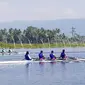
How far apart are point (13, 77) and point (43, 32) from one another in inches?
4874

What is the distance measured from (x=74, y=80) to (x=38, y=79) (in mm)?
3485

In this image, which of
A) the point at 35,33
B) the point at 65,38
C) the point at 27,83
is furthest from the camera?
the point at 65,38

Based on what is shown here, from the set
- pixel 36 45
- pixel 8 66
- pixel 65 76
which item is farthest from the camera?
pixel 36 45

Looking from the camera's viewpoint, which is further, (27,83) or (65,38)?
(65,38)

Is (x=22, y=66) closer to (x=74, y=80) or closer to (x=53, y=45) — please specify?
(x=74, y=80)

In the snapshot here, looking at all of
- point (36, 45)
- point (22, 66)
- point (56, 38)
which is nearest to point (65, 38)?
point (56, 38)

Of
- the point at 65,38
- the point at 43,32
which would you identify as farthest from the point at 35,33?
the point at 65,38

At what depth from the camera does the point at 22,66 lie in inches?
2112

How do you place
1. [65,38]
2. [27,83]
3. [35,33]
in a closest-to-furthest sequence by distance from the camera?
[27,83] < [35,33] < [65,38]

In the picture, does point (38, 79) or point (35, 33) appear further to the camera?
point (35, 33)

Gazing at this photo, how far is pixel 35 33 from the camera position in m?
165

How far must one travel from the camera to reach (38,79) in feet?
124

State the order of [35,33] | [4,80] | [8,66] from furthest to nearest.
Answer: [35,33] → [8,66] → [4,80]

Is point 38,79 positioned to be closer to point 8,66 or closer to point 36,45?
point 8,66
